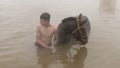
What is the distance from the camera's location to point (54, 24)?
9.91 m

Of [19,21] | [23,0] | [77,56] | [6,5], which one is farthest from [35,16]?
[77,56]

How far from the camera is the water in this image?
7.17 m

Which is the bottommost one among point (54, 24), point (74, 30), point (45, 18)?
point (54, 24)

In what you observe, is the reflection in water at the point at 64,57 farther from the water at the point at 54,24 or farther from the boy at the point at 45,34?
the boy at the point at 45,34

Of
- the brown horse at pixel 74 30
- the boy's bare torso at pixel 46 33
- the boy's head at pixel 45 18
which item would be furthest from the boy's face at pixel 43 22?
the brown horse at pixel 74 30

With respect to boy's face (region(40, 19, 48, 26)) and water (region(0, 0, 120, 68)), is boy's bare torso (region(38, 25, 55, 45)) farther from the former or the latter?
water (region(0, 0, 120, 68))

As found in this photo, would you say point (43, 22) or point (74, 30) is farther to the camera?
point (43, 22)

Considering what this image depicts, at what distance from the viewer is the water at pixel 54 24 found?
7168mm

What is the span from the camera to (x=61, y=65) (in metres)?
6.98

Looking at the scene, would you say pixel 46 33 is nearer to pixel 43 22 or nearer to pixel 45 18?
pixel 43 22

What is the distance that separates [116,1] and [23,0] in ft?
15.7

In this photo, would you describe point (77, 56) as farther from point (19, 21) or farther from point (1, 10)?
point (1, 10)

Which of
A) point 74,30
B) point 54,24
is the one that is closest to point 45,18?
point 74,30

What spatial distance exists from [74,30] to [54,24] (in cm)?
305
